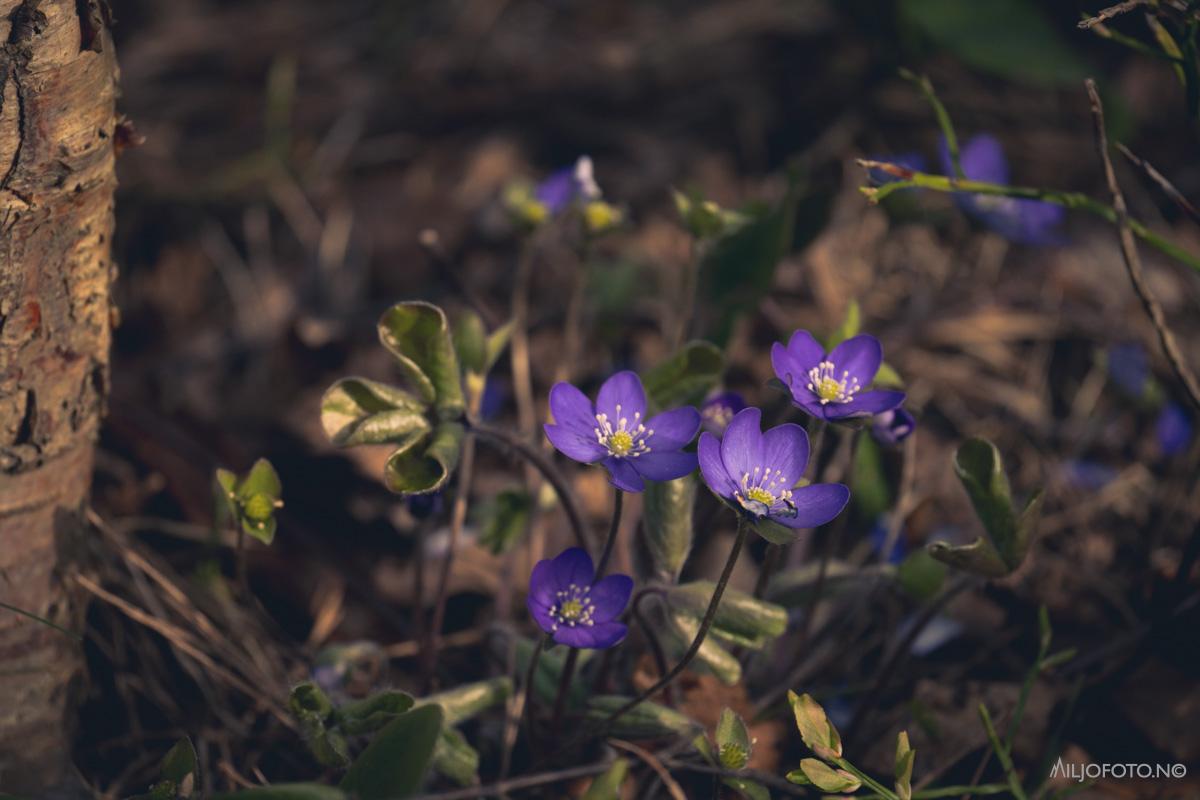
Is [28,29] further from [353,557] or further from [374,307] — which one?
[374,307]

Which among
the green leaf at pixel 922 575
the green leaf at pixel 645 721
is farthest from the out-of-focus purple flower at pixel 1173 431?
the green leaf at pixel 645 721

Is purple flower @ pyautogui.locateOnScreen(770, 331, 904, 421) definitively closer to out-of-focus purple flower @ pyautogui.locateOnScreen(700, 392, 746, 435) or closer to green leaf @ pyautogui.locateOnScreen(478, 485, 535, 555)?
out-of-focus purple flower @ pyautogui.locateOnScreen(700, 392, 746, 435)

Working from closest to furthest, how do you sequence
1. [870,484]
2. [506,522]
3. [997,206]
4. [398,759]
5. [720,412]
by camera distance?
[398,759]
[720,412]
[506,522]
[870,484]
[997,206]

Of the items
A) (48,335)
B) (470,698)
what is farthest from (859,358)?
(48,335)

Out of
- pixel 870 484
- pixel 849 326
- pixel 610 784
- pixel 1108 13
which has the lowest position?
pixel 870 484

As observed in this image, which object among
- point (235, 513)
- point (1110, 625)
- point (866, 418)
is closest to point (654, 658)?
point (866, 418)

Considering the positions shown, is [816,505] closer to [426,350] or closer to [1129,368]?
[426,350]

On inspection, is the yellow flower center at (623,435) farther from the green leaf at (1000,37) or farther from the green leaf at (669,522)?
the green leaf at (1000,37)
